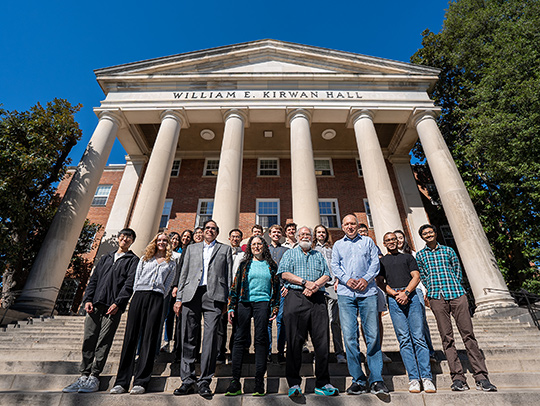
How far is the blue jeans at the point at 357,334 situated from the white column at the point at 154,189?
380 inches

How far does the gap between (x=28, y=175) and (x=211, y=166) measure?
11.4m

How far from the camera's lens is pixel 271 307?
4.57 metres

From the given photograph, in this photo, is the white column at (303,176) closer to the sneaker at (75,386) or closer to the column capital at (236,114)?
the column capital at (236,114)

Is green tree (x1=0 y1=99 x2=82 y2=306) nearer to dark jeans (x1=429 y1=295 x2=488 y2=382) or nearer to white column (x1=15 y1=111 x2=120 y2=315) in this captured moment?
white column (x1=15 y1=111 x2=120 y2=315)

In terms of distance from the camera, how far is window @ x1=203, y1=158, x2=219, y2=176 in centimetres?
2088

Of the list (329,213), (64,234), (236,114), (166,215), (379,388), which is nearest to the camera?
(379,388)

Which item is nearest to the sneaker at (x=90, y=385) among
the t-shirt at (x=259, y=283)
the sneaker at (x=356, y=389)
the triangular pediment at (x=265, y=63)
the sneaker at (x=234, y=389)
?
the sneaker at (x=234, y=389)

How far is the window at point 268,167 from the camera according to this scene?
20734 millimetres

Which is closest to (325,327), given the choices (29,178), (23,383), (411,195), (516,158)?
(23,383)

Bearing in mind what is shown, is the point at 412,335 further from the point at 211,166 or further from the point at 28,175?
the point at 211,166

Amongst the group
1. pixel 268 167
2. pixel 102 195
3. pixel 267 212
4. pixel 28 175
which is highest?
pixel 268 167

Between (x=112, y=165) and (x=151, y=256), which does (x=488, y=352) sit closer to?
(x=151, y=256)

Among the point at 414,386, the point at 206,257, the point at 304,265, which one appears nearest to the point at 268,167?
the point at 206,257

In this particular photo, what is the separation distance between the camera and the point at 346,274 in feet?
14.9
